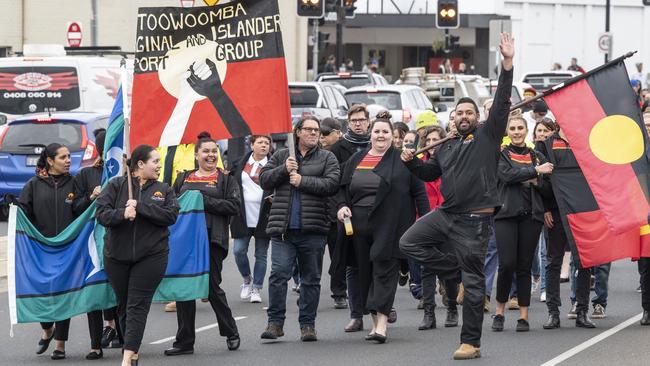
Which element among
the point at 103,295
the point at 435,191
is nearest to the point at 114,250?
the point at 103,295

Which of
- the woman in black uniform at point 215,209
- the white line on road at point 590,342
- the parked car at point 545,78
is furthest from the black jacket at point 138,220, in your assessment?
the parked car at point 545,78

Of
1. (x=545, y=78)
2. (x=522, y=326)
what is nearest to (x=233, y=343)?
(x=522, y=326)

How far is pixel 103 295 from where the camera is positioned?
1134 centimetres

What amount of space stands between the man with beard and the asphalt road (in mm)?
404

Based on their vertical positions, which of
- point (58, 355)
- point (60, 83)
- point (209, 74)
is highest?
point (60, 83)

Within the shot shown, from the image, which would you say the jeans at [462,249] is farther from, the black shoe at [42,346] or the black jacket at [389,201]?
the black shoe at [42,346]

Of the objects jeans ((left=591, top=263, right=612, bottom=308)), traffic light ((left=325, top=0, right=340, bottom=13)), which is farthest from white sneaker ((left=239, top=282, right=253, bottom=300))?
traffic light ((left=325, top=0, right=340, bottom=13))

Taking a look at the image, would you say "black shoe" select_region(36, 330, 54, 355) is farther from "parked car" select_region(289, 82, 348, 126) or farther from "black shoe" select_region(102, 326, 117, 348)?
"parked car" select_region(289, 82, 348, 126)

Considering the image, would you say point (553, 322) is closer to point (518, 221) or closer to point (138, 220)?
point (518, 221)

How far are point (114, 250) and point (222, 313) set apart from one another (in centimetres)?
137

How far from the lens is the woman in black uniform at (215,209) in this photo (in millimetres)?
11609

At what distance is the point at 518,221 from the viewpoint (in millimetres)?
12547

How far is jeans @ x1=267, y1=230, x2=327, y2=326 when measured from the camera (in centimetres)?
1193

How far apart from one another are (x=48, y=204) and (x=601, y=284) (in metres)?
4.82
